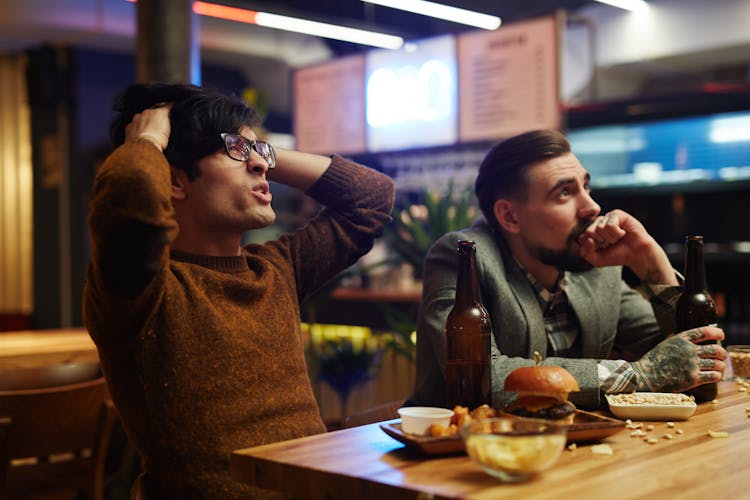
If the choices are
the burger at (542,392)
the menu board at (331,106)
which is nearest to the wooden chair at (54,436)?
the burger at (542,392)

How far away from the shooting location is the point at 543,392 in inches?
58.7

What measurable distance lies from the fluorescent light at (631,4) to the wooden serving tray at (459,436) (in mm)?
5840

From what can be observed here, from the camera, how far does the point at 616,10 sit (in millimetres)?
7902

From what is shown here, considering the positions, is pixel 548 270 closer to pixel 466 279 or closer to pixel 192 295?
pixel 466 279

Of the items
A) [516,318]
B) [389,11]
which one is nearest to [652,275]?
[516,318]

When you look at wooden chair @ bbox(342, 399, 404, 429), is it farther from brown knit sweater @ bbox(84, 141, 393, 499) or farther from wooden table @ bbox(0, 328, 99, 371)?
wooden table @ bbox(0, 328, 99, 371)

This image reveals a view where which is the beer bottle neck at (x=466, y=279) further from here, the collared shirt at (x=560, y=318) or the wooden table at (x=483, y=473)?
the collared shirt at (x=560, y=318)

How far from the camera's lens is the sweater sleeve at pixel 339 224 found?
7.06 ft

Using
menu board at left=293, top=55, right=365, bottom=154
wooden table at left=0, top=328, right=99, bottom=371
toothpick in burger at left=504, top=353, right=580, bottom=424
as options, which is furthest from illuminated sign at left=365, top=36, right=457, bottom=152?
toothpick in burger at left=504, top=353, right=580, bottom=424

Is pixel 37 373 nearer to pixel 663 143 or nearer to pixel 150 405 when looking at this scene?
pixel 150 405

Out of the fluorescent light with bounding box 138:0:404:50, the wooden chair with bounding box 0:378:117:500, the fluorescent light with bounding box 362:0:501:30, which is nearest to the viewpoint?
the wooden chair with bounding box 0:378:117:500

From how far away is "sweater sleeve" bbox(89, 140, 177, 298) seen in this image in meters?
1.51

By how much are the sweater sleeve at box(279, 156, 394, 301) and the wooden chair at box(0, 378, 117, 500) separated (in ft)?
3.52

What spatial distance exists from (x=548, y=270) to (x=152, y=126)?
1.11 meters
